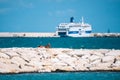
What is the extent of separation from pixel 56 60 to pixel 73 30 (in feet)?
327

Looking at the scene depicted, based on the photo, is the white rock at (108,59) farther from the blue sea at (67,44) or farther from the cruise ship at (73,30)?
the cruise ship at (73,30)

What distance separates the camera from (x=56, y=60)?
26.9 m

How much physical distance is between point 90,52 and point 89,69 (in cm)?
210

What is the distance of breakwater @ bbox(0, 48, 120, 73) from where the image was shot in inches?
1023

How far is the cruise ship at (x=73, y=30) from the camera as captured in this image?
4946 inches

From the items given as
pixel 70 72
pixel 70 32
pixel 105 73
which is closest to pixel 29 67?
pixel 70 72

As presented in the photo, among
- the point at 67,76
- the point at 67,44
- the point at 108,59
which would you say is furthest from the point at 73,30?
the point at 67,76

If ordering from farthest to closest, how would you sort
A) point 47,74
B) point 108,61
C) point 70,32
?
1. point 70,32
2. point 108,61
3. point 47,74

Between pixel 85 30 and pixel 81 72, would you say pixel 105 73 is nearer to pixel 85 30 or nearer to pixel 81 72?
pixel 81 72

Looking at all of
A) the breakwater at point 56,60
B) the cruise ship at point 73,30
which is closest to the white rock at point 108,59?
the breakwater at point 56,60

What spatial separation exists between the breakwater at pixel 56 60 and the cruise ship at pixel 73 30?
96.9 meters

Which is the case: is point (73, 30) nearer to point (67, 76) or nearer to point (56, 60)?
point (56, 60)

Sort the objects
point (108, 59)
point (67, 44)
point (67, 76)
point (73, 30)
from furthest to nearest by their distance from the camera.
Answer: point (73, 30) → point (67, 44) → point (108, 59) → point (67, 76)

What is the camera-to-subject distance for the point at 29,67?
85.4ft
